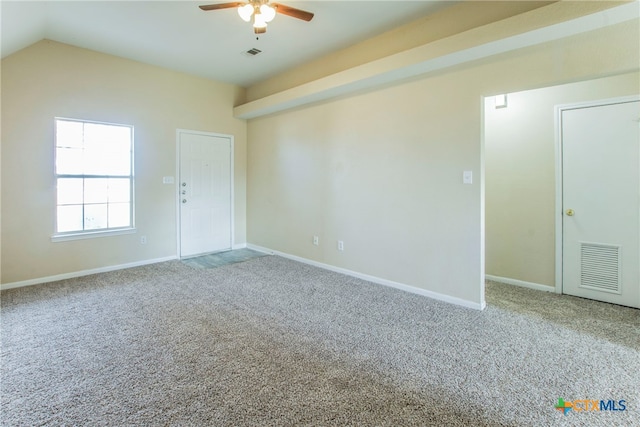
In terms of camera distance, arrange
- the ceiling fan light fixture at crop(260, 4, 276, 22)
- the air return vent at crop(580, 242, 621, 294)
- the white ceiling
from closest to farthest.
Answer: the ceiling fan light fixture at crop(260, 4, 276, 22) → the white ceiling → the air return vent at crop(580, 242, 621, 294)

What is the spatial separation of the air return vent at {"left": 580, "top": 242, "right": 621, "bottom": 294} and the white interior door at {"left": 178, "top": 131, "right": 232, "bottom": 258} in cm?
505

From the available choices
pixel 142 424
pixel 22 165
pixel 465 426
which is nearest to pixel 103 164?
pixel 22 165

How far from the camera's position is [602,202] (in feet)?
10.2

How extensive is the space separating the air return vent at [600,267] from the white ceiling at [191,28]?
2925 mm

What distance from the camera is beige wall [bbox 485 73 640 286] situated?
339cm

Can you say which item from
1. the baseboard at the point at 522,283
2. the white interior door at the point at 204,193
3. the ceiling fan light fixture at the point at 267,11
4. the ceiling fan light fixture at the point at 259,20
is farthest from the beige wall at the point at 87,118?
the baseboard at the point at 522,283

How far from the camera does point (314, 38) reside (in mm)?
3430

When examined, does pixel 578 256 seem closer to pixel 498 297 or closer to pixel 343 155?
pixel 498 297

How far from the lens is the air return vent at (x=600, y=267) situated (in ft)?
10.0

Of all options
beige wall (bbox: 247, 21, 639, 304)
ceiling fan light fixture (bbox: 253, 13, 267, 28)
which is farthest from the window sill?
ceiling fan light fixture (bbox: 253, 13, 267, 28)

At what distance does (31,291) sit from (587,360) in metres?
5.25

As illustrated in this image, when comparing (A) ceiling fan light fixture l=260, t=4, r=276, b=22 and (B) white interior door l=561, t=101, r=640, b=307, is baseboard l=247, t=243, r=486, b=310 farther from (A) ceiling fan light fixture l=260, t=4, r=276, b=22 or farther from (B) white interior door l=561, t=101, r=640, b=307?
(A) ceiling fan light fixture l=260, t=4, r=276, b=22

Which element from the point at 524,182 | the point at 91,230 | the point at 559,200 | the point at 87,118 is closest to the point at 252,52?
the point at 87,118

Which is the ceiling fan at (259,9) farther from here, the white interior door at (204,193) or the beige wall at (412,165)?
the white interior door at (204,193)
